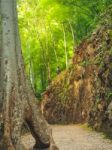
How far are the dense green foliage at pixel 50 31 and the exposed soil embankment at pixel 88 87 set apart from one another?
14.2 ft

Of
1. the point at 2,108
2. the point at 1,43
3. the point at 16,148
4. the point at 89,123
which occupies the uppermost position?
the point at 1,43

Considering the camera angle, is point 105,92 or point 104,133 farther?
Result: point 105,92

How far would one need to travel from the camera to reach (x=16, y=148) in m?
10.9

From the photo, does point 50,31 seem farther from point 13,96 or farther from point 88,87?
point 13,96

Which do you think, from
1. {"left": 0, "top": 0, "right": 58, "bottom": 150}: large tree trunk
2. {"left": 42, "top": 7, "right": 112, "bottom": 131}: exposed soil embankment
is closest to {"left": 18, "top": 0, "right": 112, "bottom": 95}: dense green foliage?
{"left": 42, "top": 7, "right": 112, "bottom": 131}: exposed soil embankment

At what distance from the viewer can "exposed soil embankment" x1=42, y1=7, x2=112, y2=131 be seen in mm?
20125

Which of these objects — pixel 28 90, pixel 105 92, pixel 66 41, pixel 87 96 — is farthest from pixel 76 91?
pixel 28 90

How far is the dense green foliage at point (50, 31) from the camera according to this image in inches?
1368

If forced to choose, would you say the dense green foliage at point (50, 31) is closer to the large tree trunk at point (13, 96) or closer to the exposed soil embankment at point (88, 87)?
the exposed soil embankment at point (88, 87)

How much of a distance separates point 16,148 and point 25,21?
32.2 meters

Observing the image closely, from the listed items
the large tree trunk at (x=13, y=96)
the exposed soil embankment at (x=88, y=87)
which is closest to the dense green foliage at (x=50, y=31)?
the exposed soil embankment at (x=88, y=87)

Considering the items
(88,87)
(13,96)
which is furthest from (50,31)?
(13,96)

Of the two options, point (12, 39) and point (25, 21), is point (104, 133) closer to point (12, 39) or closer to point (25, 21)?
point (12, 39)

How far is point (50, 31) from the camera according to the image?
44469 mm
